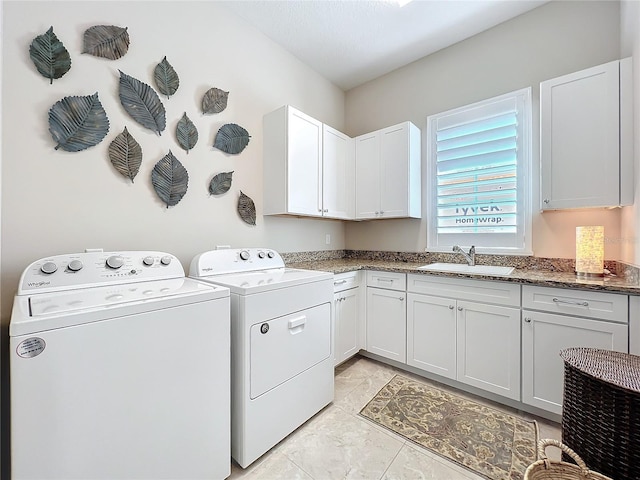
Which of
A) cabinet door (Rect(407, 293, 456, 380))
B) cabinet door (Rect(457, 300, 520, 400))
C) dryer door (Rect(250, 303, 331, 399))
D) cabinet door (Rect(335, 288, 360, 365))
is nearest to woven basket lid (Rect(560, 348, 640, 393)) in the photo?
cabinet door (Rect(457, 300, 520, 400))

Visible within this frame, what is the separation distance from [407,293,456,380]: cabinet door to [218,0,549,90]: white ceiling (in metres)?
2.30

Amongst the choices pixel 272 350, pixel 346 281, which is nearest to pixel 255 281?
pixel 272 350

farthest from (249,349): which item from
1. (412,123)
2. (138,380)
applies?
(412,123)

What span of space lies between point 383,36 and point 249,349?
2799mm

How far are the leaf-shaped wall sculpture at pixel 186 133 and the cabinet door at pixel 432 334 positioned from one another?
6.71 feet

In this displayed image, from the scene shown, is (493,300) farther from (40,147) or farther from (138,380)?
(40,147)

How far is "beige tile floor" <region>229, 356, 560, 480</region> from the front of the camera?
4.56ft

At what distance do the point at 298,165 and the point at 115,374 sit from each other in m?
1.89

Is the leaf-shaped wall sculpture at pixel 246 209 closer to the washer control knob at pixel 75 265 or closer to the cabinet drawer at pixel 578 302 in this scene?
the washer control knob at pixel 75 265

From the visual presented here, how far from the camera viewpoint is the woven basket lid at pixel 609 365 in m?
1.08

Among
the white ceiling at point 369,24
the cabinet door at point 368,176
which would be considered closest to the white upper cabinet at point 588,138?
the white ceiling at point 369,24

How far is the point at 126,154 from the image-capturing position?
166cm

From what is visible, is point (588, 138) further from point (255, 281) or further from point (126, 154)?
point (126, 154)

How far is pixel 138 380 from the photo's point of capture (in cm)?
105
